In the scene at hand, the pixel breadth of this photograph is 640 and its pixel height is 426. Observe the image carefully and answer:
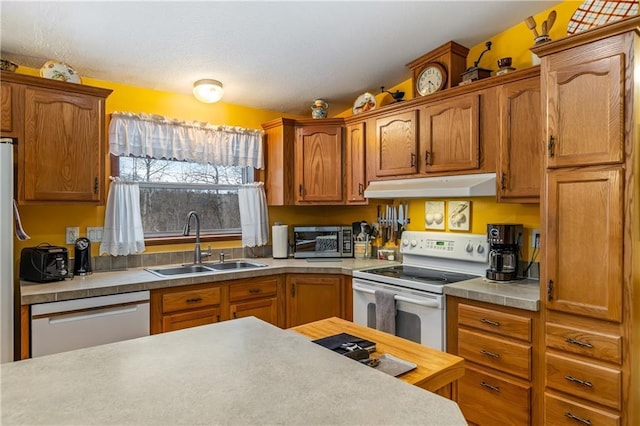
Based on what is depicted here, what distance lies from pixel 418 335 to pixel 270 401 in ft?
6.42

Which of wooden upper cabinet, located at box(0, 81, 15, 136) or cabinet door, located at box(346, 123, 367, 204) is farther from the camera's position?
cabinet door, located at box(346, 123, 367, 204)

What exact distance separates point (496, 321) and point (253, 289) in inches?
67.2

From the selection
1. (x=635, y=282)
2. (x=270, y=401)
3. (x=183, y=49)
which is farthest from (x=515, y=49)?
(x=270, y=401)

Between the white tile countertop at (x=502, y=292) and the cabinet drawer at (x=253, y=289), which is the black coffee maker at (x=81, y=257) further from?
the white tile countertop at (x=502, y=292)

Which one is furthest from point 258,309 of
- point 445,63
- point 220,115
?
point 445,63

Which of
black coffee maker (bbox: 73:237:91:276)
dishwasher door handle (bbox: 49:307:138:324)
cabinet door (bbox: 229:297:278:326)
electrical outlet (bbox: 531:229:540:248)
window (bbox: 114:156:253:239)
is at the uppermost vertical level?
window (bbox: 114:156:253:239)

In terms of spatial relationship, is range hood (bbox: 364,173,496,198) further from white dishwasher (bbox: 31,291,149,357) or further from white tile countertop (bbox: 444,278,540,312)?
white dishwasher (bbox: 31,291,149,357)

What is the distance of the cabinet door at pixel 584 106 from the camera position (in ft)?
6.06

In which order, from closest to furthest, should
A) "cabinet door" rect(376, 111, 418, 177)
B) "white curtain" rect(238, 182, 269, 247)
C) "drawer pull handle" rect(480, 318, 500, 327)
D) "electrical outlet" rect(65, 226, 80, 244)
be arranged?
"drawer pull handle" rect(480, 318, 500, 327) < "electrical outlet" rect(65, 226, 80, 244) < "cabinet door" rect(376, 111, 418, 177) < "white curtain" rect(238, 182, 269, 247)

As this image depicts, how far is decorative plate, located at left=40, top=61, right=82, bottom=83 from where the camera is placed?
253 cm

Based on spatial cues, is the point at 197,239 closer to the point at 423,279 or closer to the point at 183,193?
the point at 183,193

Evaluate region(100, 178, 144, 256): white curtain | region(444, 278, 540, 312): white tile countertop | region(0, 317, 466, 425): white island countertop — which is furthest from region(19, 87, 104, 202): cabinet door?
region(444, 278, 540, 312): white tile countertop

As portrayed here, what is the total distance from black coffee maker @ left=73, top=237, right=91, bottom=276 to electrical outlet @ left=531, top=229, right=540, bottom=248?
305 centimetres

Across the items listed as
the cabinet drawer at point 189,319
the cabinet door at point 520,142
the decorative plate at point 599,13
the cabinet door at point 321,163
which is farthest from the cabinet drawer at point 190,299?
the decorative plate at point 599,13
